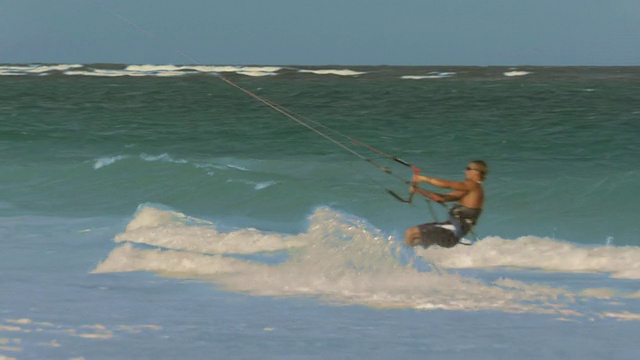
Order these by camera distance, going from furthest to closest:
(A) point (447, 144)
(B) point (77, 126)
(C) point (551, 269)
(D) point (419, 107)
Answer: (D) point (419, 107)
(B) point (77, 126)
(A) point (447, 144)
(C) point (551, 269)

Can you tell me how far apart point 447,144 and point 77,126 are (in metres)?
12.6

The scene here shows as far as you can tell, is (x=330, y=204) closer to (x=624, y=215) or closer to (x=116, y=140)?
(x=624, y=215)

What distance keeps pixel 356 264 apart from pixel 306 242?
1099 mm

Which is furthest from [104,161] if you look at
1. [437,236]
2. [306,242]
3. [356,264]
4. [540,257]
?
[356,264]

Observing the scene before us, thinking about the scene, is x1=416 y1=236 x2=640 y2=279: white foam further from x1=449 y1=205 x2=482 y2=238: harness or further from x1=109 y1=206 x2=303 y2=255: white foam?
x1=109 y1=206 x2=303 y2=255: white foam

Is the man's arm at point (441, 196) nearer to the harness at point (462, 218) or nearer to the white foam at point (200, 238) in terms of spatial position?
the harness at point (462, 218)

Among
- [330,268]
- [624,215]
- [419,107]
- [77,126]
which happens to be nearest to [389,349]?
[330,268]

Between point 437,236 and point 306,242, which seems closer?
point 437,236

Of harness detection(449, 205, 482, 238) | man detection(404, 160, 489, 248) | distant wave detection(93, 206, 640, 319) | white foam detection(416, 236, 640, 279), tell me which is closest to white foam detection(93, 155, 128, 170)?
distant wave detection(93, 206, 640, 319)

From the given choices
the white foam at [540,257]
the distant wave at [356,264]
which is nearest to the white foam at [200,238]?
the distant wave at [356,264]

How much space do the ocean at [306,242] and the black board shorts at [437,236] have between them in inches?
12.2

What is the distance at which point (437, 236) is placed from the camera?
467 inches

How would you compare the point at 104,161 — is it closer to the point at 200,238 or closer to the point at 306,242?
the point at 200,238

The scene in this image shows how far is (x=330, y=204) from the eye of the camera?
1989 cm
